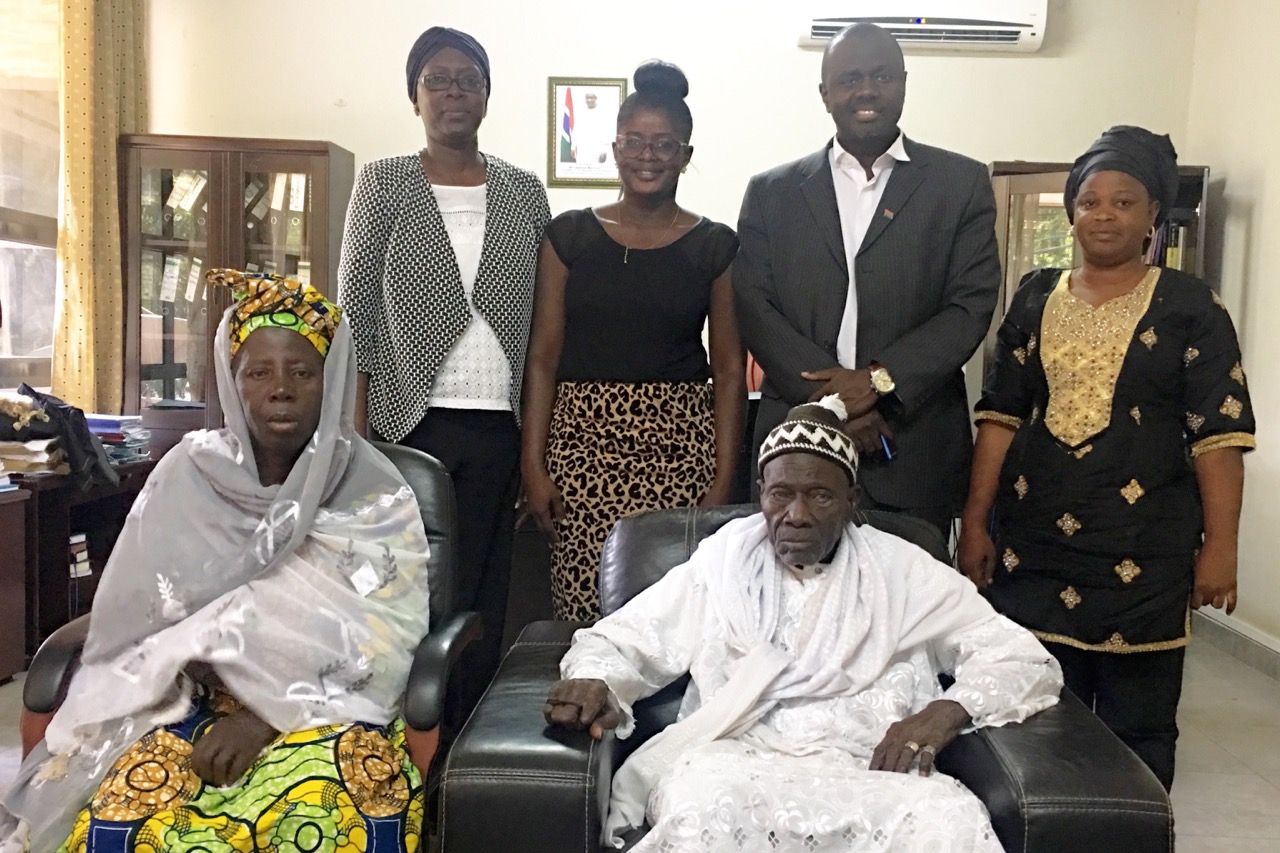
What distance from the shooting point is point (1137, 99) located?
4609 millimetres

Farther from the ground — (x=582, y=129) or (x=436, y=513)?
(x=582, y=129)

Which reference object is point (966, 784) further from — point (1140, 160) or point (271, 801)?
point (1140, 160)

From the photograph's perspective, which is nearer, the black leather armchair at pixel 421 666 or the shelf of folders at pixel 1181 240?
the black leather armchair at pixel 421 666

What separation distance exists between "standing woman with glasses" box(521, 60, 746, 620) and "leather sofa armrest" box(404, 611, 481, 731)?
54 cm

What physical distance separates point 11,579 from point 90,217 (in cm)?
176

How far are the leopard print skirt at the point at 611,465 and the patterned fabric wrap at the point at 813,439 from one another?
539 millimetres

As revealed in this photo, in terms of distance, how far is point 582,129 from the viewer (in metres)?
4.63

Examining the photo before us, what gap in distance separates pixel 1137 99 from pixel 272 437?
4.37m

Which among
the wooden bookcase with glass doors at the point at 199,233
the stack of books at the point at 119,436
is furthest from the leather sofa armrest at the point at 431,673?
the wooden bookcase with glass doors at the point at 199,233

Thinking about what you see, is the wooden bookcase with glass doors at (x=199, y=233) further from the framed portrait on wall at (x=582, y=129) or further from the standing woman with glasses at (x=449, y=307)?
the standing woman with glasses at (x=449, y=307)

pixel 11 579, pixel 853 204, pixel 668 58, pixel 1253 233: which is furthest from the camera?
pixel 668 58

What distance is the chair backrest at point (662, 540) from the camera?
1.92m

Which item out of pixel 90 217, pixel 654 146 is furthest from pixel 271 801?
pixel 90 217

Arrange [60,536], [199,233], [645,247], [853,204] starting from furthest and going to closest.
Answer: [199,233], [60,536], [645,247], [853,204]
